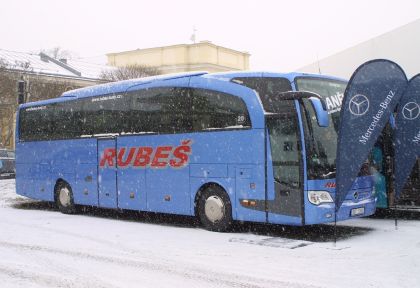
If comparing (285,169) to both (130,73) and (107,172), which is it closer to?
(107,172)

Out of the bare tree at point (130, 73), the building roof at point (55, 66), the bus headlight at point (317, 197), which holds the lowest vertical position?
the bus headlight at point (317, 197)

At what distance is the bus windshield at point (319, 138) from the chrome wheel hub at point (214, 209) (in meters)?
2.25

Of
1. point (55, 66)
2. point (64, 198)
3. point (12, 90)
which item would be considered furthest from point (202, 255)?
point (55, 66)

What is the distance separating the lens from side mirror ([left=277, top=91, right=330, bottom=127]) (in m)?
11.0

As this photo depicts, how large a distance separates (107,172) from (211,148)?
4131 millimetres

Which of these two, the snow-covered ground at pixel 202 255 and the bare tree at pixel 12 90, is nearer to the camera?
the snow-covered ground at pixel 202 255

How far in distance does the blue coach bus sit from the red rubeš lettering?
0.09ft

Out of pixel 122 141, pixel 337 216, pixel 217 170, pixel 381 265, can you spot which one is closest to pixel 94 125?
pixel 122 141

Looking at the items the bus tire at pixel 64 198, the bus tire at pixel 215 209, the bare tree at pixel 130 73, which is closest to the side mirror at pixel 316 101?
the bus tire at pixel 215 209

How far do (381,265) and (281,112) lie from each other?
3.80 meters

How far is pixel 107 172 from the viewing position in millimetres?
15961

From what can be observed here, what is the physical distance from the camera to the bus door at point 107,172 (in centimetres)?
1568

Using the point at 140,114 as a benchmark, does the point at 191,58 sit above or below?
above

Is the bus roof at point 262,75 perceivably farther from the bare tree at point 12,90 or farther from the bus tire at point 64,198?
the bare tree at point 12,90
